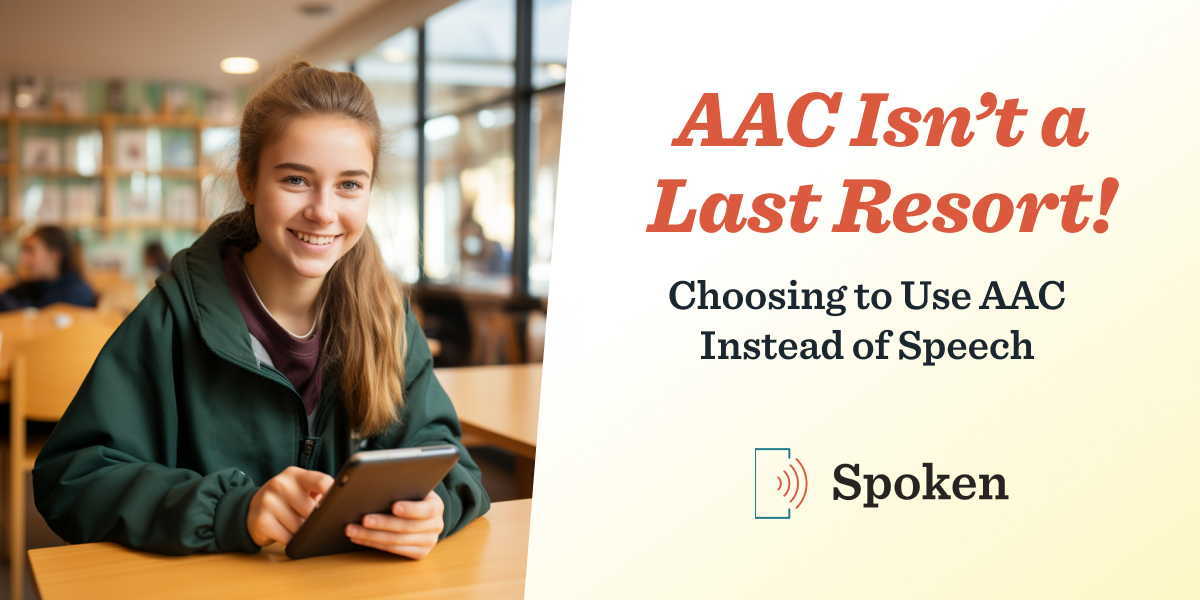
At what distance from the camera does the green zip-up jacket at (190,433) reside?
0.98m

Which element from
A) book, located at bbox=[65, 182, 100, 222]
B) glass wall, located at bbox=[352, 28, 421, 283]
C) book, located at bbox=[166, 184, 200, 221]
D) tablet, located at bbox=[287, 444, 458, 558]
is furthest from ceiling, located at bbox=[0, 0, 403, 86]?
tablet, located at bbox=[287, 444, 458, 558]

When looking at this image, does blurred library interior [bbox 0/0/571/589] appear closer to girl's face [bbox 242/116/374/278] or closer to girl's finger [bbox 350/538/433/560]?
girl's face [bbox 242/116/374/278]

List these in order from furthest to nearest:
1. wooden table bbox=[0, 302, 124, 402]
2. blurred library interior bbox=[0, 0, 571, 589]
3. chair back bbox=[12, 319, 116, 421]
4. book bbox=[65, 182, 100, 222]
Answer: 1. book bbox=[65, 182, 100, 222]
2. blurred library interior bbox=[0, 0, 571, 589]
3. wooden table bbox=[0, 302, 124, 402]
4. chair back bbox=[12, 319, 116, 421]

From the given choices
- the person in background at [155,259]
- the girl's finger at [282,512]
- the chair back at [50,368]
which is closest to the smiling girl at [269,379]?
the girl's finger at [282,512]

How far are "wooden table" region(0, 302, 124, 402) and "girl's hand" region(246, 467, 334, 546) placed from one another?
2.06 meters

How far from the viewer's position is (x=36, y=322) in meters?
3.73

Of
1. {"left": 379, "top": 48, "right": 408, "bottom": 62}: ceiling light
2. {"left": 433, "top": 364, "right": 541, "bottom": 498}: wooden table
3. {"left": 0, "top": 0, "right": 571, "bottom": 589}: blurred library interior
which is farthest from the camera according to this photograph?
{"left": 379, "top": 48, "right": 408, "bottom": 62}: ceiling light

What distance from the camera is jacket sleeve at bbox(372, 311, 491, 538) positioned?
111cm

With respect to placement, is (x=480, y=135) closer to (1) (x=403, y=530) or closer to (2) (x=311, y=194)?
(2) (x=311, y=194)

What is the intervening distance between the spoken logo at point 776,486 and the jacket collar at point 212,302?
0.60 meters

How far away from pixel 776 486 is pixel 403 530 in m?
0.43

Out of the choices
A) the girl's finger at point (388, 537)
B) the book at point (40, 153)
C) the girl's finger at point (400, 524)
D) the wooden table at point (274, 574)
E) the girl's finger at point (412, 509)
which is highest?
the book at point (40, 153)

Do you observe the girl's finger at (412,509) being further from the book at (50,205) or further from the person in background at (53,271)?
the book at (50,205)

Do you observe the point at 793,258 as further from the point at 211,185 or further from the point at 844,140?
the point at 211,185
